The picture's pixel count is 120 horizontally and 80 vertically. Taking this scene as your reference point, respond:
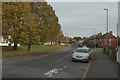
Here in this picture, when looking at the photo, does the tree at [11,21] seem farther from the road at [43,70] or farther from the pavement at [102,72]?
the pavement at [102,72]

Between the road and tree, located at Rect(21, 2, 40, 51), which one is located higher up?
tree, located at Rect(21, 2, 40, 51)

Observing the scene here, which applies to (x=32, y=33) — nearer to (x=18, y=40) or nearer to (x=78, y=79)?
(x=18, y=40)

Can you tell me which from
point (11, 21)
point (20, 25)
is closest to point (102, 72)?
point (20, 25)

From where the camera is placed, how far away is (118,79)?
7.62 metres

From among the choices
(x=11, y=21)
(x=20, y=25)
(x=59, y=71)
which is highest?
(x=11, y=21)

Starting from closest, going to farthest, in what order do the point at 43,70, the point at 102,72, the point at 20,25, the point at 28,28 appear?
the point at 102,72, the point at 43,70, the point at 20,25, the point at 28,28

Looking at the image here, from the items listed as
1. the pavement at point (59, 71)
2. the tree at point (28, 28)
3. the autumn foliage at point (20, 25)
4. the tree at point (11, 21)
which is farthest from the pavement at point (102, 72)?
the tree at point (11, 21)

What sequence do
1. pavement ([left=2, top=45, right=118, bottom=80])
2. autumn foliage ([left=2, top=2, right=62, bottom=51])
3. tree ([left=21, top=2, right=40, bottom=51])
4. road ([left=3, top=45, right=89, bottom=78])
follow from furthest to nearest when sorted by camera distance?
tree ([left=21, top=2, right=40, bottom=51])
autumn foliage ([left=2, top=2, right=62, bottom=51])
road ([left=3, top=45, right=89, bottom=78])
pavement ([left=2, top=45, right=118, bottom=80])

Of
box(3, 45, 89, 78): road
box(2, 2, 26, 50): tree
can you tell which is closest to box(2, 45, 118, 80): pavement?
box(3, 45, 89, 78): road

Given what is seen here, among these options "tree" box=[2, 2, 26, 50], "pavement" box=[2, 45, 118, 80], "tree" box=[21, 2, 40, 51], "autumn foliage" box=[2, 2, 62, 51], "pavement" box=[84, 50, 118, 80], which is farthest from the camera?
"tree" box=[21, 2, 40, 51]

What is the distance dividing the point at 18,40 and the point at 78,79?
16708 mm

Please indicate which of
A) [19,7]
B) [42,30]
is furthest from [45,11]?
[19,7]

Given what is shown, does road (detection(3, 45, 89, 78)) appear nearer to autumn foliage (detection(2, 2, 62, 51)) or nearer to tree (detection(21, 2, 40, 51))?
autumn foliage (detection(2, 2, 62, 51))

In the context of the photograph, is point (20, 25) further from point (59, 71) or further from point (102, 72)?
point (102, 72)
